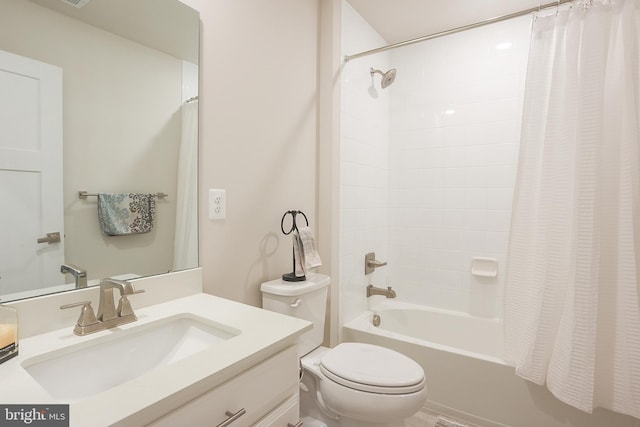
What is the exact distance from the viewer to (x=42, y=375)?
771 millimetres

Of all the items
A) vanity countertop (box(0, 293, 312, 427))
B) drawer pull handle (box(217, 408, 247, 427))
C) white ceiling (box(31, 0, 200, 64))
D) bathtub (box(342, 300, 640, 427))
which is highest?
white ceiling (box(31, 0, 200, 64))

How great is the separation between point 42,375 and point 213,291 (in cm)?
64

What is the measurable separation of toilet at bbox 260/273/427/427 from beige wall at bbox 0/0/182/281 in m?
0.58

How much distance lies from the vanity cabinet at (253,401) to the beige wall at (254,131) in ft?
1.93

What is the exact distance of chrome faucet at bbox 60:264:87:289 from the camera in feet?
3.18

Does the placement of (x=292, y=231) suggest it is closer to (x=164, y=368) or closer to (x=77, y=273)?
(x=77, y=273)

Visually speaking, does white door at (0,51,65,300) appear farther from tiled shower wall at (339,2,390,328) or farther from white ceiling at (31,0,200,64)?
tiled shower wall at (339,2,390,328)

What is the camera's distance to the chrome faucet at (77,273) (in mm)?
969

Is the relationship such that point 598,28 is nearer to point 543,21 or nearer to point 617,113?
point 543,21

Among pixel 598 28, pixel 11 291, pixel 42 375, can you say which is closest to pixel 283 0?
pixel 598 28

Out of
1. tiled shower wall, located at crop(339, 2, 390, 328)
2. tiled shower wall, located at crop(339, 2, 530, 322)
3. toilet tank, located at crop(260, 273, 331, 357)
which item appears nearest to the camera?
toilet tank, located at crop(260, 273, 331, 357)

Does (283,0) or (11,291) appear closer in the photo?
(11,291)

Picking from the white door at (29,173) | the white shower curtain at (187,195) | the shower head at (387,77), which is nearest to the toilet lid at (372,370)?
the white shower curtain at (187,195)

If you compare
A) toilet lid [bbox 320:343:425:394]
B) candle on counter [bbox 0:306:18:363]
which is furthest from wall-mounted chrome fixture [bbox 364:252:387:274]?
candle on counter [bbox 0:306:18:363]
